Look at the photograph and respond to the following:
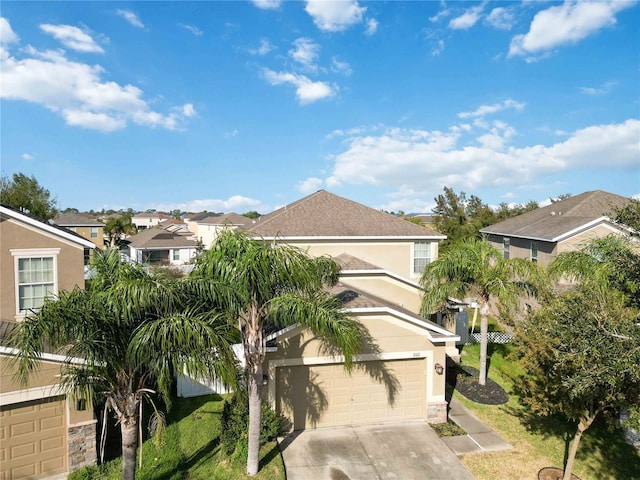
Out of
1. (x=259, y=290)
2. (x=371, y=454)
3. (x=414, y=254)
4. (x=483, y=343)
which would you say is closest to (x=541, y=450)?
(x=483, y=343)

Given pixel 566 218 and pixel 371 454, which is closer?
pixel 371 454

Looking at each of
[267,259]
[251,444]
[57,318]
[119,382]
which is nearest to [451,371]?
[251,444]

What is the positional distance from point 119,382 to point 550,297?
1030 cm

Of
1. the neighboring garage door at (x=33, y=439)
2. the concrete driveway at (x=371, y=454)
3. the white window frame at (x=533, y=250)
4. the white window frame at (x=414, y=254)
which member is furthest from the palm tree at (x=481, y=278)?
the neighboring garage door at (x=33, y=439)

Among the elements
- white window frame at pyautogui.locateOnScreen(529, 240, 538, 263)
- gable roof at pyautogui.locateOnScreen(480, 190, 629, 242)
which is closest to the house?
gable roof at pyautogui.locateOnScreen(480, 190, 629, 242)

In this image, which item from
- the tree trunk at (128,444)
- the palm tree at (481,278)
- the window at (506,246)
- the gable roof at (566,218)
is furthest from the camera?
the window at (506,246)

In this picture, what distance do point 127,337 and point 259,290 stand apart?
2716 millimetres

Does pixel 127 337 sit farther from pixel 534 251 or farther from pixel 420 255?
pixel 534 251

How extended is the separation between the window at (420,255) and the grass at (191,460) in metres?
12.1

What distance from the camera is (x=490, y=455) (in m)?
10.4

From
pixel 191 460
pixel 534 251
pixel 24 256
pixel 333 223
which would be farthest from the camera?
pixel 534 251

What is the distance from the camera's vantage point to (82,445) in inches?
361

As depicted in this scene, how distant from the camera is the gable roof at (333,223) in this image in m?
18.5

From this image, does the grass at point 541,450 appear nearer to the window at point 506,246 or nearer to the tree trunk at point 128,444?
the tree trunk at point 128,444
